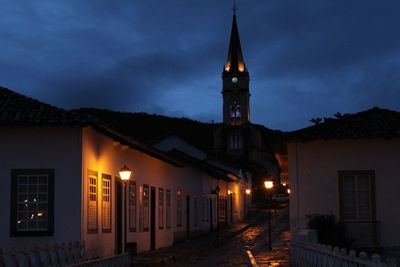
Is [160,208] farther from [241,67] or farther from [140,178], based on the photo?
[241,67]

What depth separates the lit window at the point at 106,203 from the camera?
18234 millimetres

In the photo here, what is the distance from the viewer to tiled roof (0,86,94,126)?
610 inches

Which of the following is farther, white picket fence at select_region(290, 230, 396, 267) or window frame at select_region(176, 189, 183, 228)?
window frame at select_region(176, 189, 183, 228)

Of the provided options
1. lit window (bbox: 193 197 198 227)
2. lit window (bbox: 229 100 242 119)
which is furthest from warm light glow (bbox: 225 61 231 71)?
lit window (bbox: 193 197 198 227)

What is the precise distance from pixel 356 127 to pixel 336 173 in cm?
147

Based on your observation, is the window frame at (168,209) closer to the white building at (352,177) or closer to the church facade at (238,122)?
the white building at (352,177)

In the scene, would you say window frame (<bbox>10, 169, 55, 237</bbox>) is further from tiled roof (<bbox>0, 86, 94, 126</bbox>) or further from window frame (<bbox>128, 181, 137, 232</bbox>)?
window frame (<bbox>128, 181, 137, 232</bbox>)

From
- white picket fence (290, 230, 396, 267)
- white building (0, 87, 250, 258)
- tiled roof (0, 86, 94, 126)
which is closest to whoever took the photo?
white picket fence (290, 230, 396, 267)

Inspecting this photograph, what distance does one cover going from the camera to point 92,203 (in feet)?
55.9

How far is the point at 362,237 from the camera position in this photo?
1966 cm

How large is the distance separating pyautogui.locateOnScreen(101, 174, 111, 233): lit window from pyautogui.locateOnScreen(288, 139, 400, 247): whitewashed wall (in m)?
5.35

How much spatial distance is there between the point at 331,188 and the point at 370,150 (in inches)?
61.5

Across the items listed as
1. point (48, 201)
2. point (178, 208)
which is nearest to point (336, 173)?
point (48, 201)

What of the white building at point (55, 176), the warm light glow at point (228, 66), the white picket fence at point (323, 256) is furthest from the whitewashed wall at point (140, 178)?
the warm light glow at point (228, 66)
